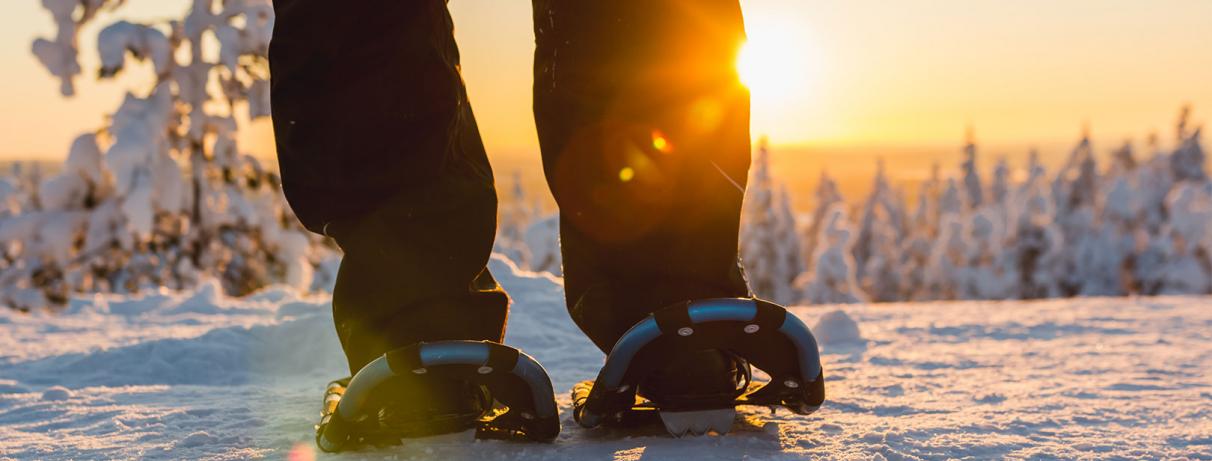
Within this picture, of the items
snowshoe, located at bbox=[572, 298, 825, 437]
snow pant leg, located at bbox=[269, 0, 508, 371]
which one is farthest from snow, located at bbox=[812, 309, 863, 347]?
snow pant leg, located at bbox=[269, 0, 508, 371]

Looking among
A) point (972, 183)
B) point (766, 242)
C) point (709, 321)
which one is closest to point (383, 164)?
point (709, 321)

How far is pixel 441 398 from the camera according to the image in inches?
59.3

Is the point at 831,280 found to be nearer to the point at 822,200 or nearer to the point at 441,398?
the point at 822,200

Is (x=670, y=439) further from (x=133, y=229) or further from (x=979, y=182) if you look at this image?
(x=979, y=182)

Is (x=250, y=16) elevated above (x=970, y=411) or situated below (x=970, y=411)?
above

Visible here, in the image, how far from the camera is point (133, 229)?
12148 mm

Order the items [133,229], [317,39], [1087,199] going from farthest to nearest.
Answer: [1087,199] < [133,229] < [317,39]

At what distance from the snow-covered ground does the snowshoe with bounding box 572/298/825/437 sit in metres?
0.05

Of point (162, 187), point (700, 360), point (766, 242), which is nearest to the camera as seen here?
point (700, 360)

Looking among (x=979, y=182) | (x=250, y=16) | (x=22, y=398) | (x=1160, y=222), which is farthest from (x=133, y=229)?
(x=979, y=182)

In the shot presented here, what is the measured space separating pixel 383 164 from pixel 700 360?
2.09 feet

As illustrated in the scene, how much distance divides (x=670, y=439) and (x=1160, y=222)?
1544 inches

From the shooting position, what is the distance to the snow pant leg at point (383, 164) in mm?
1577

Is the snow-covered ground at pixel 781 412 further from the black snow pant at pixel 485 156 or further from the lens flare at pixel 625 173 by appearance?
the lens flare at pixel 625 173
